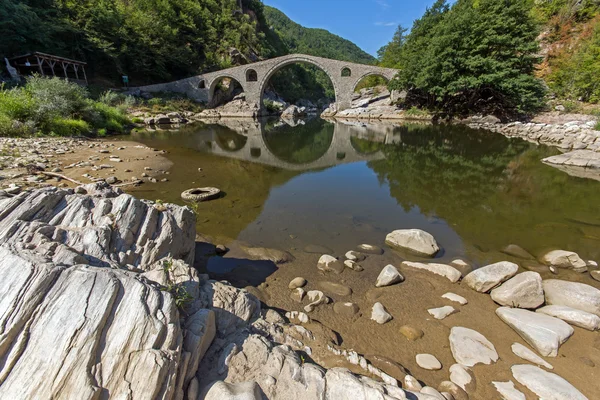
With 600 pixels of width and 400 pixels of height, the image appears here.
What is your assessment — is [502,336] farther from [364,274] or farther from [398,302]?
[364,274]

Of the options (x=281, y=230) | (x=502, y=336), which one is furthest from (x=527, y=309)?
(x=281, y=230)

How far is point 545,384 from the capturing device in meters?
2.39

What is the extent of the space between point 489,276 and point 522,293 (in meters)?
0.42

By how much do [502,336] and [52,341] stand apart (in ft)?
14.0

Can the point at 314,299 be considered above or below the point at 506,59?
below

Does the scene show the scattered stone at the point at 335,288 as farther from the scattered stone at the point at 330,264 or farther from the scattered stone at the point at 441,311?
the scattered stone at the point at 441,311

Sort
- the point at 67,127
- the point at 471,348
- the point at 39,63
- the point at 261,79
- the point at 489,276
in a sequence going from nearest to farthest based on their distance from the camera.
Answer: the point at 471,348 → the point at 489,276 → the point at 67,127 → the point at 39,63 → the point at 261,79

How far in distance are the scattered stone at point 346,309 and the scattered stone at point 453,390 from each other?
119cm

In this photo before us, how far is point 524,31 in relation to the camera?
22094mm

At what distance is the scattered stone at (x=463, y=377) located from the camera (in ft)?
8.18

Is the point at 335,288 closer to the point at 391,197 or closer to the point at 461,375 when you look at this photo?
the point at 461,375

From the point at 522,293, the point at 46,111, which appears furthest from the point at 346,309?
the point at 46,111

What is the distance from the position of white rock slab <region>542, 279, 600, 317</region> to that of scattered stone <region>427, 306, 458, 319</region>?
1405 mm

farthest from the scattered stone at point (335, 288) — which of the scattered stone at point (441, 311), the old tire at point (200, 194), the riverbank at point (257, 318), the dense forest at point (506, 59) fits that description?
the dense forest at point (506, 59)
